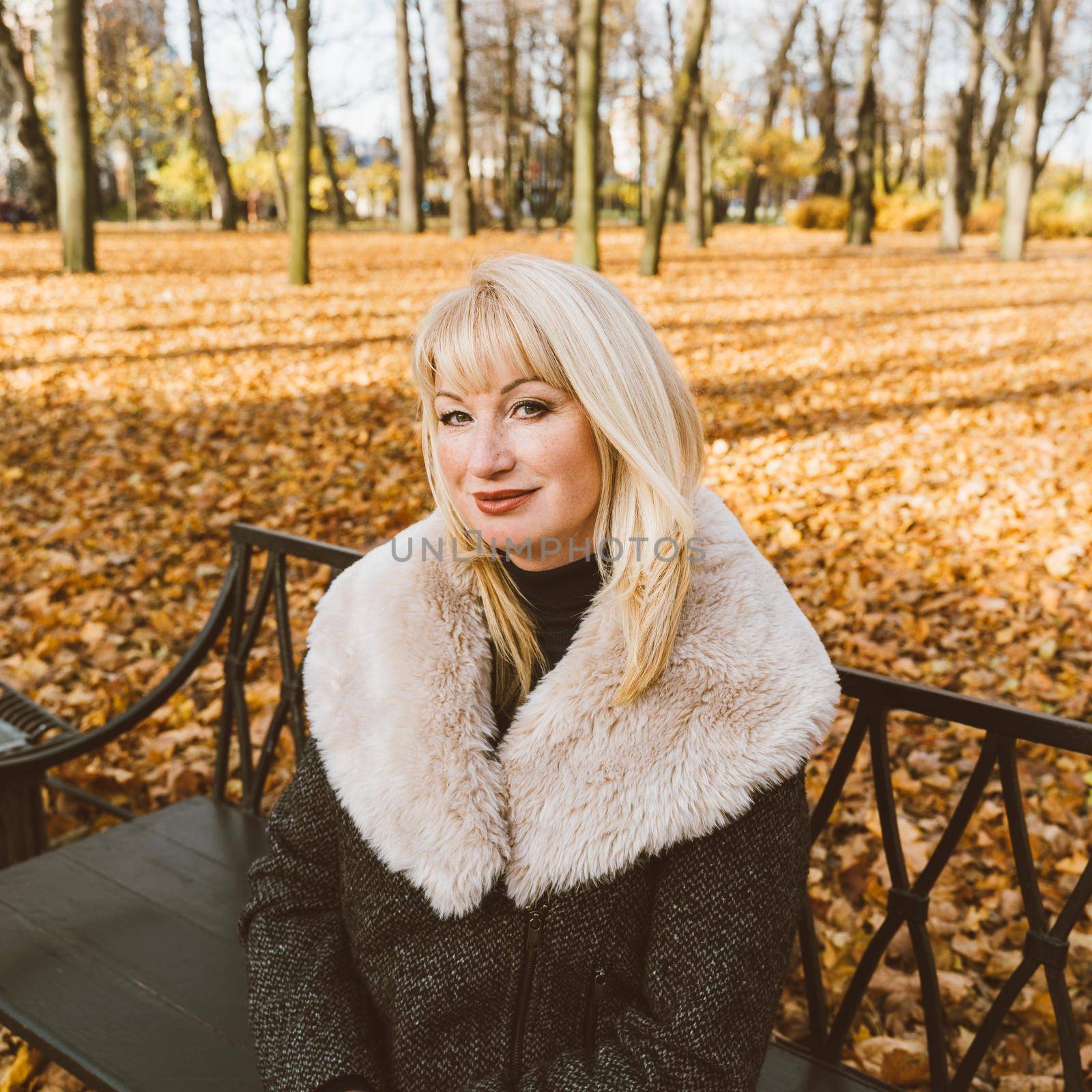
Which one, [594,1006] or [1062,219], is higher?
[1062,219]

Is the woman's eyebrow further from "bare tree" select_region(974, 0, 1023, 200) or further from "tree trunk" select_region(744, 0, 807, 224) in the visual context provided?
"bare tree" select_region(974, 0, 1023, 200)

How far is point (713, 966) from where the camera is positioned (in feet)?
4.76

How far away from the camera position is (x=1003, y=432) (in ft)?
26.5

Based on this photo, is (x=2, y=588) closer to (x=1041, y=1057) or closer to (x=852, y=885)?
(x=852, y=885)

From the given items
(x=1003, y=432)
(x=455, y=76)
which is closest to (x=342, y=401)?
(x=1003, y=432)

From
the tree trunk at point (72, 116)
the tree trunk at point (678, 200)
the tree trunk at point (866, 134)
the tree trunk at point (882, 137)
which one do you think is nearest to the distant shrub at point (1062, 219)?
the tree trunk at point (866, 134)

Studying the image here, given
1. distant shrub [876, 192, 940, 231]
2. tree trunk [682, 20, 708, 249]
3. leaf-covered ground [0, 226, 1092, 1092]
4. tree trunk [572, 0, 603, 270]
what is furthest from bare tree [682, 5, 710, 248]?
distant shrub [876, 192, 940, 231]

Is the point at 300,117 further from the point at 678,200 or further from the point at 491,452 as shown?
the point at 678,200

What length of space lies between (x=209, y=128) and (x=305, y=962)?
30485 millimetres

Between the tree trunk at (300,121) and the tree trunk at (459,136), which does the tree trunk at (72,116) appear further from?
the tree trunk at (459,136)

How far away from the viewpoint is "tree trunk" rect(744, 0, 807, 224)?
33.1 m

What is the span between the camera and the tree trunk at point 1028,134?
20422 millimetres

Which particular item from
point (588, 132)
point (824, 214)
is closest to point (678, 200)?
point (824, 214)

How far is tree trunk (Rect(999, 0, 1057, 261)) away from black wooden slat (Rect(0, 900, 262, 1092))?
23244 mm
